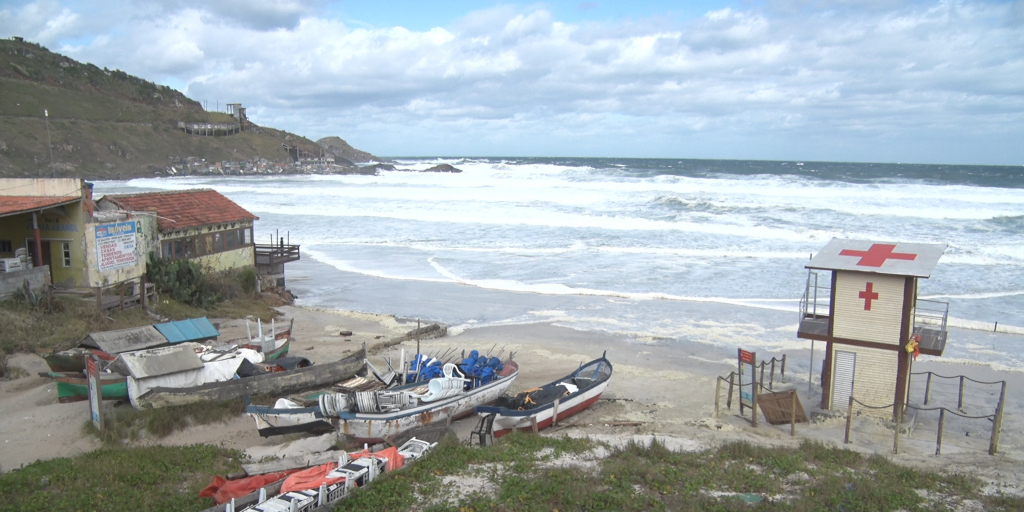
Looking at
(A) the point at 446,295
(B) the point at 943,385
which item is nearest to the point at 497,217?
(A) the point at 446,295

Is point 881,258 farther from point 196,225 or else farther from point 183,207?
point 183,207

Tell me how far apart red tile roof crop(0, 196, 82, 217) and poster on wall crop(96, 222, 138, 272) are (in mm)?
1154

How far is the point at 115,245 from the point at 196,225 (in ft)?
9.68

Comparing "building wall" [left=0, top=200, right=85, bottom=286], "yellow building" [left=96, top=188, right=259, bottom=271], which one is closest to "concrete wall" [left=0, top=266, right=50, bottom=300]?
"building wall" [left=0, top=200, right=85, bottom=286]

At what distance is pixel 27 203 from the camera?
18078mm

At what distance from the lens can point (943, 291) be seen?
85.6ft

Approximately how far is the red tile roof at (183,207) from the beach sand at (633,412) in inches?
158

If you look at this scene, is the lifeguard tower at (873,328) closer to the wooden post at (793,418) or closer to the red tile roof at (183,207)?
the wooden post at (793,418)

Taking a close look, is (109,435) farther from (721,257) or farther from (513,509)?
(721,257)

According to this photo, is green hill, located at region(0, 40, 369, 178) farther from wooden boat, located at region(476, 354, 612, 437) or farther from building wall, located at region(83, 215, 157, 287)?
wooden boat, located at region(476, 354, 612, 437)

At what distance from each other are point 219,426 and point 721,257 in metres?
27.6

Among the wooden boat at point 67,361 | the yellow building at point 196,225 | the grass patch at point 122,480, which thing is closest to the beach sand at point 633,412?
the wooden boat at point 67,361

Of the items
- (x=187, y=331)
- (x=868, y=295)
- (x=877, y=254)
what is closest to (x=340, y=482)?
(x=187, y=331)

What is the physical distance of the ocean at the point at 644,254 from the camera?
2248 centimetres
